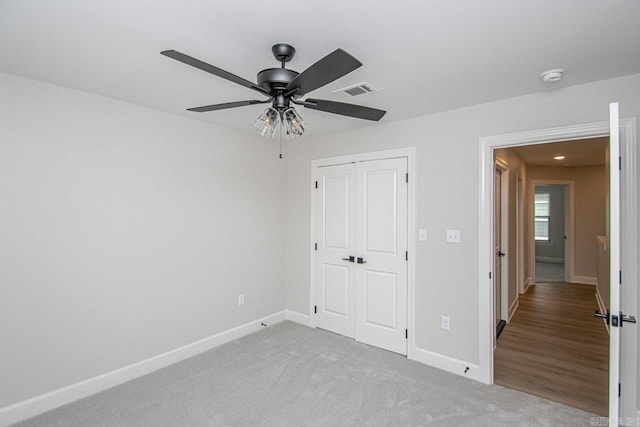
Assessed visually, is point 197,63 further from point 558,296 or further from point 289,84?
point 558,296

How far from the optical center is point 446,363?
2963mm

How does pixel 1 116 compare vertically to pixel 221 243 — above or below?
above

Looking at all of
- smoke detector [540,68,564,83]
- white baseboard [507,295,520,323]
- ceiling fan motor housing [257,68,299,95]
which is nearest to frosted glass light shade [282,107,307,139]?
ceiling fan motor housing [257,68,299,95]

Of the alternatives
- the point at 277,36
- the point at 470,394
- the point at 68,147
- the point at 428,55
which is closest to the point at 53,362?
the point at 68,147

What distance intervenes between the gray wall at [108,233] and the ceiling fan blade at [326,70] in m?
1.97

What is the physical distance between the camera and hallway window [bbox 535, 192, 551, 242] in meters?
8.90

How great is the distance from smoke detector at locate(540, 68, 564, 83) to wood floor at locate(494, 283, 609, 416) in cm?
241

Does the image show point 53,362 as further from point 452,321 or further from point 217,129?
point 452,321

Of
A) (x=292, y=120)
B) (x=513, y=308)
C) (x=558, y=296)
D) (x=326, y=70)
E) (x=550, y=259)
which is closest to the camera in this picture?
(x=326, y=70)

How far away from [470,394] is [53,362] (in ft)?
10.7

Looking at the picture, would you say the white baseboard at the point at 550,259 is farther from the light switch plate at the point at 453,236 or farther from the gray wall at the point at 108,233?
the gray wall at the point at 108,233

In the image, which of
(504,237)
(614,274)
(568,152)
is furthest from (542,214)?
(614,274)

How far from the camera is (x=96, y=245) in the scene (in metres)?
2.61

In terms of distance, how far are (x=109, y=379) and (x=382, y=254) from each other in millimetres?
2740
